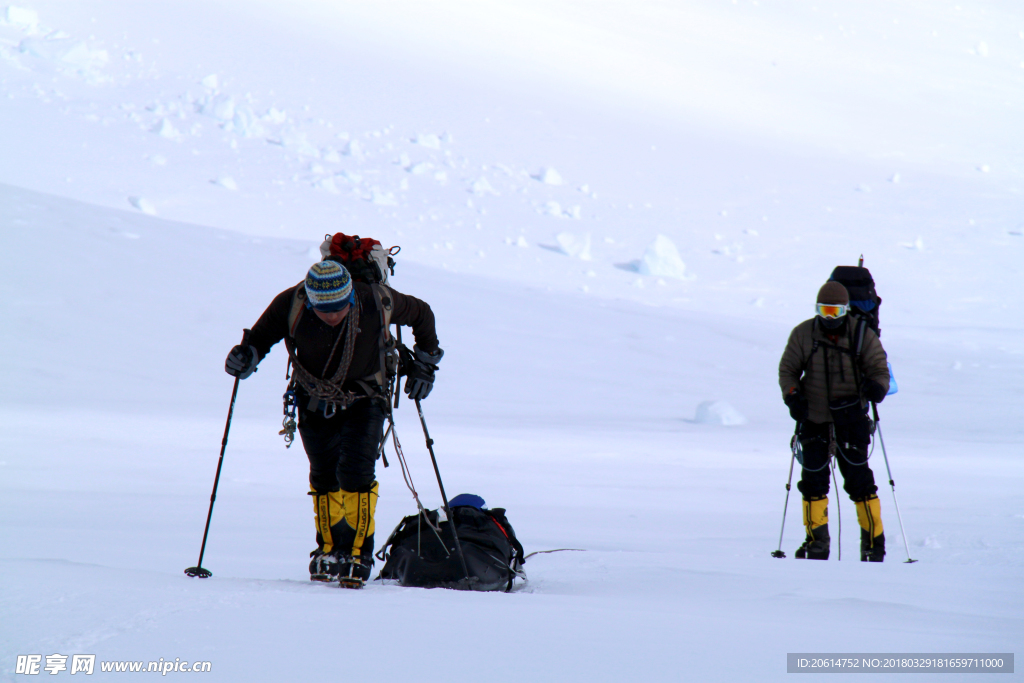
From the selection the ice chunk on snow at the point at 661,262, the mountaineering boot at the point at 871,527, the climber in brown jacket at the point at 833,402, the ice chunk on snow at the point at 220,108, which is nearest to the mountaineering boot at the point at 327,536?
the climber in brown jacket at the point at 833,402

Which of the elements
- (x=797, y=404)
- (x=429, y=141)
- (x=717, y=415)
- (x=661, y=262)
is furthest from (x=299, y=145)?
(x=797, y=404)

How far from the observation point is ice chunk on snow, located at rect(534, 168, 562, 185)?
1142 inches

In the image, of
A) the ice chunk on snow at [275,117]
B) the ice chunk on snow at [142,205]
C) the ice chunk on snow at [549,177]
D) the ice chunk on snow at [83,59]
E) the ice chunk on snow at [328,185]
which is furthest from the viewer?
the ice chunk on snow at [83,59]

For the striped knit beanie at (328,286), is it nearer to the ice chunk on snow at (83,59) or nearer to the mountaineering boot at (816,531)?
the mountaineering boot at (816,531)

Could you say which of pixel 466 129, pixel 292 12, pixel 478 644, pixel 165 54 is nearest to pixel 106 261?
pixel 478 644

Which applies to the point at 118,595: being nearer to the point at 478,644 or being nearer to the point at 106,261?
the point at 478,644

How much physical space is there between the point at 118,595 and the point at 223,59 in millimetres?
43161

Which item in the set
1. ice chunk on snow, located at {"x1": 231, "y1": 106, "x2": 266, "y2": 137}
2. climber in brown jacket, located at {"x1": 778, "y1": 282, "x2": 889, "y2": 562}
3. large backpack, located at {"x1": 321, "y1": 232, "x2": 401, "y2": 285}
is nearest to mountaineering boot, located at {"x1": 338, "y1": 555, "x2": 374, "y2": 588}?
large backpack, located at {"x1": 321, "y1": 232, "x2": 401, "y2": 285}

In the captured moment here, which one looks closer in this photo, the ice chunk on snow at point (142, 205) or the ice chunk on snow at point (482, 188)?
the ice chunk on snow at point (142, 205)

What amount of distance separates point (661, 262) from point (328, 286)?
19184mm

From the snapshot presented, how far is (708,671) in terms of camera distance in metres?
2.53

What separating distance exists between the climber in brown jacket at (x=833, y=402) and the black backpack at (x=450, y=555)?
6.02ft

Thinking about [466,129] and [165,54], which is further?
[165,54]

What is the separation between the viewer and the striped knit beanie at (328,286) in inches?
140
